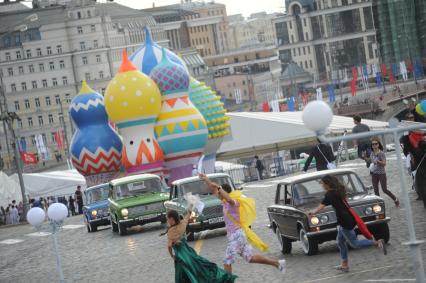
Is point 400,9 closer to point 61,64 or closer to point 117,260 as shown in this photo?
point 61,64

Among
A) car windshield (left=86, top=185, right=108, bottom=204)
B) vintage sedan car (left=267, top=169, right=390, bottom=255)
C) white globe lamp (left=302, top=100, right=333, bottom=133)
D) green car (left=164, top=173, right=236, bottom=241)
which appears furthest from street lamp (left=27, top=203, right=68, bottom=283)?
car windshield (left=86, top=185, right=108, bottom=204)

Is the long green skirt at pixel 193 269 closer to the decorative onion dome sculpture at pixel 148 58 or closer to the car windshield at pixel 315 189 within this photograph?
the car windshield at pixel 315 189

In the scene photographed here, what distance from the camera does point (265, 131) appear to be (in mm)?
62531

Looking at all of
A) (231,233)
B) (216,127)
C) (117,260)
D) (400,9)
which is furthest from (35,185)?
(400,9)

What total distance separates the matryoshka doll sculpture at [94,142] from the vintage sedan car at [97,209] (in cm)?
933

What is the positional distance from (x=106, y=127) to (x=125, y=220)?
1592 cm

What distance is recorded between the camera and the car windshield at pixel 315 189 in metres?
23.7

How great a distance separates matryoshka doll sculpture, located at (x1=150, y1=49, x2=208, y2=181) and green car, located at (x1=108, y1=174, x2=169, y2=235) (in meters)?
12.1

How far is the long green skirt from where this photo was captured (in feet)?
62.5

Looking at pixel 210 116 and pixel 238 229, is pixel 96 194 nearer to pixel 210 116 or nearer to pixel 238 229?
pixel 210 116

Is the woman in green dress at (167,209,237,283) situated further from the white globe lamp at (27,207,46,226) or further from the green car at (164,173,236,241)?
the green car at (164,173,236,241)

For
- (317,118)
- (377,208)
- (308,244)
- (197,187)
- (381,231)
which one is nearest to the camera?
(317,118)

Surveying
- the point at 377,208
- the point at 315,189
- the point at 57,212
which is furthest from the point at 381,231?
the point at 57,212

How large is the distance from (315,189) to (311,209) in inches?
26.5
